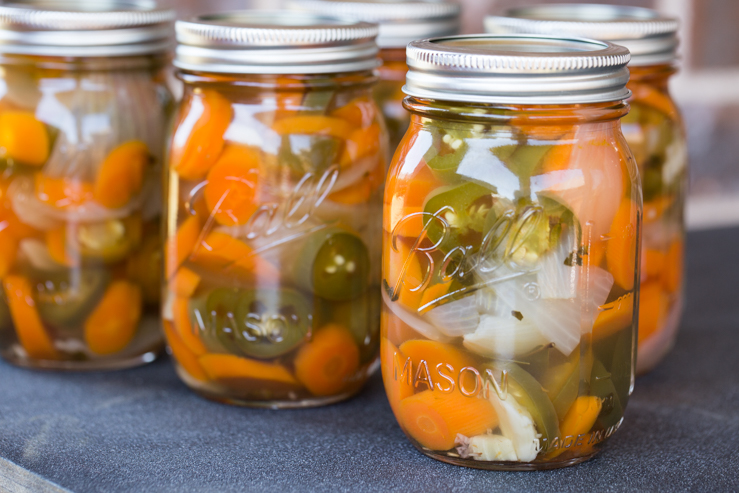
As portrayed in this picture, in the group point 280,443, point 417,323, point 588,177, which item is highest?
point 588,177

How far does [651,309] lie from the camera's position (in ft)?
2.47

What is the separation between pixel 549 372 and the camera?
573 mm

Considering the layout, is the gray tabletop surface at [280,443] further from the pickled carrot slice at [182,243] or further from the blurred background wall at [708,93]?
the blurred background wall at [708,93]

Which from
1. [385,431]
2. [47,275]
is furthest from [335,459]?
[47,275]

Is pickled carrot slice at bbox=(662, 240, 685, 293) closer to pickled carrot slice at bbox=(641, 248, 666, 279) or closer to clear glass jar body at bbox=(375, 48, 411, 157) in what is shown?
pickled carrot slice at bbox=(641, 248, 666, 279)

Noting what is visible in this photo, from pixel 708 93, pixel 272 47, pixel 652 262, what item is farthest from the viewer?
pixel 708 93

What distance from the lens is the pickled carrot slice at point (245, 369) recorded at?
69 cm

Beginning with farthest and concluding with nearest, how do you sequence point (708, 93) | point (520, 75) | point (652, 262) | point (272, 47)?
point (708, 93), point (652, 262), point (272, 47), point (520, 75)

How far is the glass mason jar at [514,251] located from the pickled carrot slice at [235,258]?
0.36ft

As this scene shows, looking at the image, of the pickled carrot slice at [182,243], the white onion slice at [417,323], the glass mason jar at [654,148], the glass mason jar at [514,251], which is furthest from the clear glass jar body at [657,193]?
the pickled carrot slice at [182,243]

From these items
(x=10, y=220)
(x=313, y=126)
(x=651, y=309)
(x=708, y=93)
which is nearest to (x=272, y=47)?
(x=313, y=126)

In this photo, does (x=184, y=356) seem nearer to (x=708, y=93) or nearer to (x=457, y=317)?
(x=457, y=317)

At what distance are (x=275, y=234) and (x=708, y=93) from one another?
88 cm

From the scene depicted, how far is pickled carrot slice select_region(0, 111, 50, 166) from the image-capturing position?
729 millimetres
